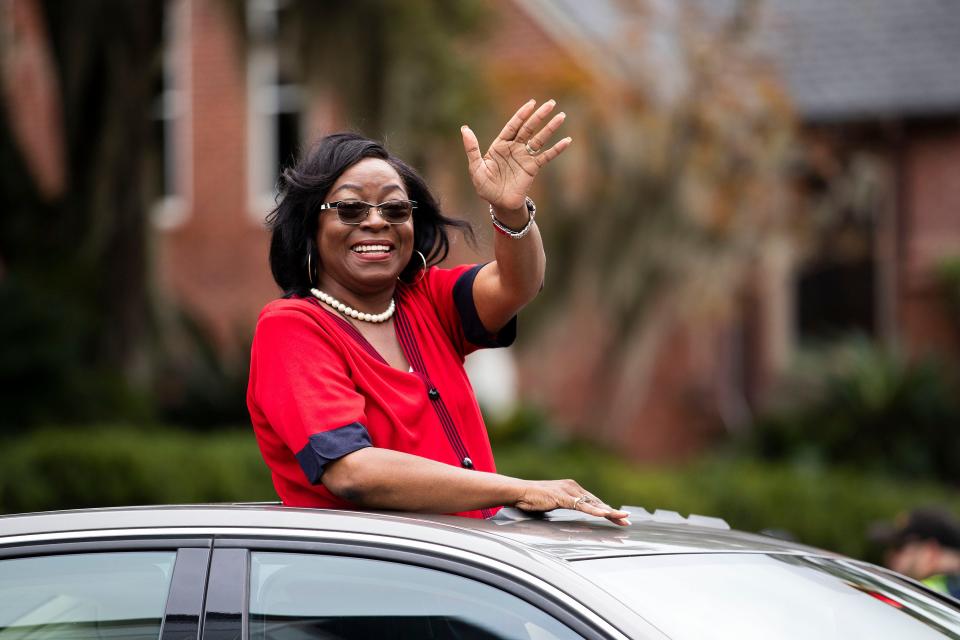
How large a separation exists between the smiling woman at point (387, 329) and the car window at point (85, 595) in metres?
0.41

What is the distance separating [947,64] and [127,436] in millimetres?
9718

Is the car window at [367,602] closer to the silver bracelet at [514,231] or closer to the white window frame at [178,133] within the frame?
the silver bracelet at [514,231]

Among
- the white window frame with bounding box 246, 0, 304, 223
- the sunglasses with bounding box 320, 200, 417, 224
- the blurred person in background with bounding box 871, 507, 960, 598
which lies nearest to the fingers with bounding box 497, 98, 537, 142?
the sunglasses with bounding box 320, 200, 417, 224

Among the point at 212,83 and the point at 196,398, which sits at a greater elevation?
the point at 212,83

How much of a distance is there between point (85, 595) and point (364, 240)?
3.48 ft

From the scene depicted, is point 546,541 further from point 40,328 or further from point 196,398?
point 196,398

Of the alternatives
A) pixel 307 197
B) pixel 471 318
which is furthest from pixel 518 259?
pixel 307 197

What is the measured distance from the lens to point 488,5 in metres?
10.4

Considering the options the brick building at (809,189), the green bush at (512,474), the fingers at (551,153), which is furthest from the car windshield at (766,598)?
the brick building at (809,189)

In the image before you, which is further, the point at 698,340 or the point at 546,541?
the point at 698,340

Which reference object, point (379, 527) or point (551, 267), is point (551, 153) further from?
point (551, 267)

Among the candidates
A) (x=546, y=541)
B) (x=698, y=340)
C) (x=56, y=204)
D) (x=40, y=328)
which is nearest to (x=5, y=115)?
(x=56, y=204)

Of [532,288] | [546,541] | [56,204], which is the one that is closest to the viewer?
[546,541]

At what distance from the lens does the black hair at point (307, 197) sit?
3354 mm
